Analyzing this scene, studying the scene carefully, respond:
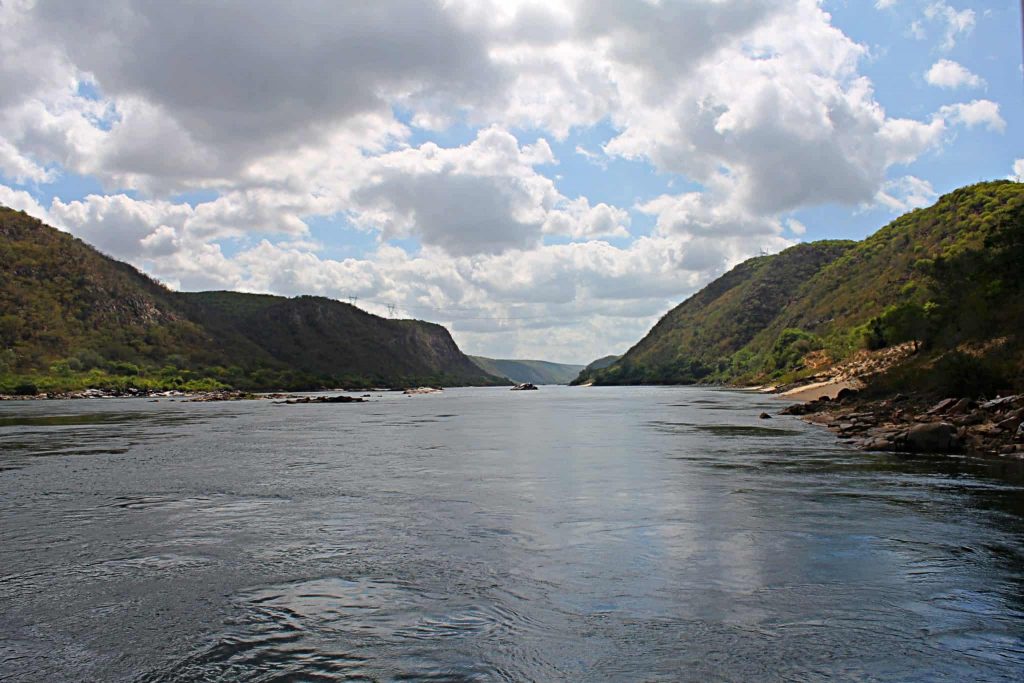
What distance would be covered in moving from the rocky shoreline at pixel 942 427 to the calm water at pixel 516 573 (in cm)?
329

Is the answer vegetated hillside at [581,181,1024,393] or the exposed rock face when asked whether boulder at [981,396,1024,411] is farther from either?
vegetated hillside at [581,181,1024,393]

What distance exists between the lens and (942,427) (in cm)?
2934

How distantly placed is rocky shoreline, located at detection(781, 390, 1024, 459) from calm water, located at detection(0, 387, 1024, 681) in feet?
10.8

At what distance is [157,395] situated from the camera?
13400 centimetres

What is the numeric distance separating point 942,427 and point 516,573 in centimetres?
2355

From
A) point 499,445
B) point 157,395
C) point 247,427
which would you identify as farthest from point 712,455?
point 157,395

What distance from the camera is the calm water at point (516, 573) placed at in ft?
30.3

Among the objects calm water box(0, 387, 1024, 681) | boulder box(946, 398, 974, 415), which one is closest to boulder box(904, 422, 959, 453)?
calm water box(0, 387, 1024, 681)

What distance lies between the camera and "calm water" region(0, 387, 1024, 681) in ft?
30.3

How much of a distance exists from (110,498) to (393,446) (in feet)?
59.8

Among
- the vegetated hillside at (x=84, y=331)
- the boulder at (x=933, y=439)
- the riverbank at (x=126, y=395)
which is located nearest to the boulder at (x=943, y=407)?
the boulder at (x=933, y=439)

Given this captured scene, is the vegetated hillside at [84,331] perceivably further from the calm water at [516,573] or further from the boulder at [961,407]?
the boulder at [961,407]

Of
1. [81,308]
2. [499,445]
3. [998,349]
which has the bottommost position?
[499,445]

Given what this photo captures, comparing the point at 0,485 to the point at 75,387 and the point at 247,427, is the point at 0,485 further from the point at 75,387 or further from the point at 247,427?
the point at 75,387
